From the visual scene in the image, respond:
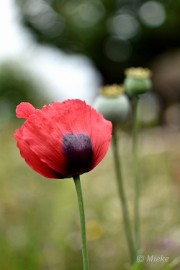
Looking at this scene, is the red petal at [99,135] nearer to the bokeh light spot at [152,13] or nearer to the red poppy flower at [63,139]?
the red poppy flower at [63,139]

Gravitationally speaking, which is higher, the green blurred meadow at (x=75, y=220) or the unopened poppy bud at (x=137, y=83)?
the green blurred meadow at (x=75, y=220)

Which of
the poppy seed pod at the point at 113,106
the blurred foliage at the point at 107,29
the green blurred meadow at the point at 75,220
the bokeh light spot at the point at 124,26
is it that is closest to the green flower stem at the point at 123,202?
the poppy seed pod at the point at 113,106

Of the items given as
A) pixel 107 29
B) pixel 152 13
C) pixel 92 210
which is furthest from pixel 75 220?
pixel 152 13

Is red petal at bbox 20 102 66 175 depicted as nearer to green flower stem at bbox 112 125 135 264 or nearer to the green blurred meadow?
green flower stem at bbox 112 125 135 264

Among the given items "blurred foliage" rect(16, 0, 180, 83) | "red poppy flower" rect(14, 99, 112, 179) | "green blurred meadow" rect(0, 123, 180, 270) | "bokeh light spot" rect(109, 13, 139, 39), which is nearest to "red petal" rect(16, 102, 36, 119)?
"red poppy flower" rect(14, 99, 112, 179)

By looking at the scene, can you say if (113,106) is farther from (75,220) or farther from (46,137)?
(75,220)

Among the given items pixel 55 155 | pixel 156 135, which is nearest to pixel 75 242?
pixel 55 155
